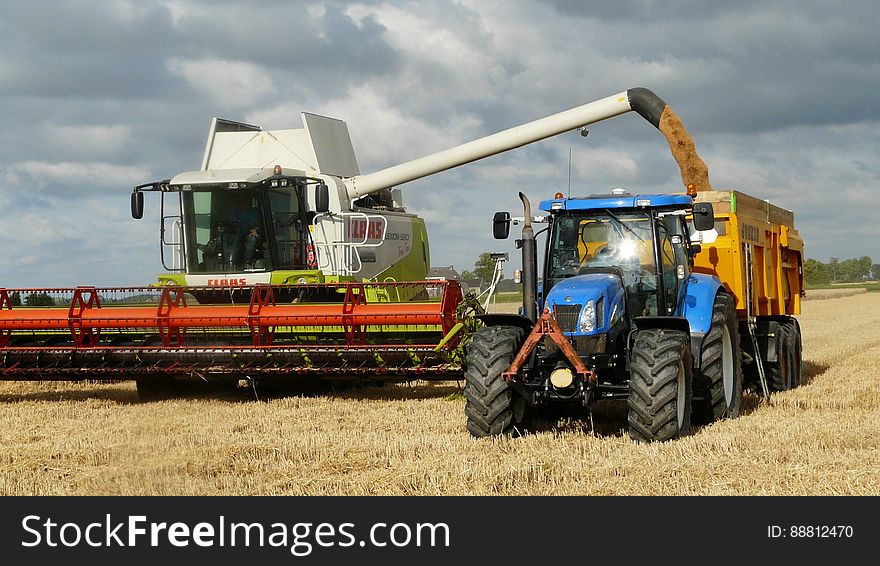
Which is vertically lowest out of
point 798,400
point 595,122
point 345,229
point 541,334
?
point 798,400

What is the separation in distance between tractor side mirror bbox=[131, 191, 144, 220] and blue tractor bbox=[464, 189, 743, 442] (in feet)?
16.4

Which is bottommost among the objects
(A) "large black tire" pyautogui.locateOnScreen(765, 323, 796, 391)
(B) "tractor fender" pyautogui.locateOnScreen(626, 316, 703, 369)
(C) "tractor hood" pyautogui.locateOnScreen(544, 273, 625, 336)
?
(A) "large black tire" pyautogui.locateOnScreen(765, 323, 796, 391)

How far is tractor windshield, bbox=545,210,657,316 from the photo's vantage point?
7488 mm

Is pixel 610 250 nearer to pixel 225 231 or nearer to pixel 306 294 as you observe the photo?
pixel 306 294

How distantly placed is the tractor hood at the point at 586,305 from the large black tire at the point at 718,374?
83 centimetres

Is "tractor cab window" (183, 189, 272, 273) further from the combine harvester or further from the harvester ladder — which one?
the harvester ladder

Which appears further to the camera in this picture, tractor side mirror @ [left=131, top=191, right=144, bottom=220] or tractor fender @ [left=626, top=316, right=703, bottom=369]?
tractor side mirror @ [left=131, top=191, right=144, bottom=220]

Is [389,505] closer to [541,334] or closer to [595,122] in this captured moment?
[541,334]

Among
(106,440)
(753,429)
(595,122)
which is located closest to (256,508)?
(106,440)

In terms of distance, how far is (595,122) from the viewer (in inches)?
536

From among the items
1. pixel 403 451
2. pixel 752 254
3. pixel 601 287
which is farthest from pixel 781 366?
pixel 403 451

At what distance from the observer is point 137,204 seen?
11.1 metres

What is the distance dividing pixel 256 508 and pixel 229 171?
724 centimetres

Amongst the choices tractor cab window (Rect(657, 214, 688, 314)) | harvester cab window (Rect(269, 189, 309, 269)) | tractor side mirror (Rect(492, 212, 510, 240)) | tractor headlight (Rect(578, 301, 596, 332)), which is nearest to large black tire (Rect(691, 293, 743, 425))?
tractor cab window (Rect(657, 214, 688, 314))
